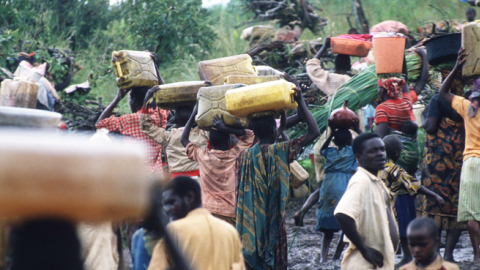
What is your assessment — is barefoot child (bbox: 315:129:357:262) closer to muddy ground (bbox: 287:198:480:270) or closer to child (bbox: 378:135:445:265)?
muddy ground (bbox: 287:198:480:270)

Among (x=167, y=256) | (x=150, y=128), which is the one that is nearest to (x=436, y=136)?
(x=150, y=128)

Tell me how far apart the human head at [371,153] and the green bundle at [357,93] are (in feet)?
7.37

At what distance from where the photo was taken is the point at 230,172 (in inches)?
191

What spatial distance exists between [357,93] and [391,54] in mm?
601

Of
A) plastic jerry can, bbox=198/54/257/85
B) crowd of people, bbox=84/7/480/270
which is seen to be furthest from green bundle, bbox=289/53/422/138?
plastic jerry can, bbox=198/54/257/85

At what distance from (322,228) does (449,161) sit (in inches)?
50.8

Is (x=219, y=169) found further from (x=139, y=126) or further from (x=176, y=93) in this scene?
(x=139, y=126)

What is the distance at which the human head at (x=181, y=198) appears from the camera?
2855 millimetres

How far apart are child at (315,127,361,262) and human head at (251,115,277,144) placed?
3.62 ft

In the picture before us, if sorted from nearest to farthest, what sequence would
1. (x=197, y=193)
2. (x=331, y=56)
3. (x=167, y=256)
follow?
(x=167, y=256) → (x=197, y=193) → (x=331, y=56)

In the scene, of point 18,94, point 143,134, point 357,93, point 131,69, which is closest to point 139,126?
point 143,134

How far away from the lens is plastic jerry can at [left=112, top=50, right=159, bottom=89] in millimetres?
5844

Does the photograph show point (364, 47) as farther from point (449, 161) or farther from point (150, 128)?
point (150, 128)

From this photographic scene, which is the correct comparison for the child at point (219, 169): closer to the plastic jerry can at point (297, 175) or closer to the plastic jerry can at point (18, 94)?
the plastic jerry can at point (297, 175)
